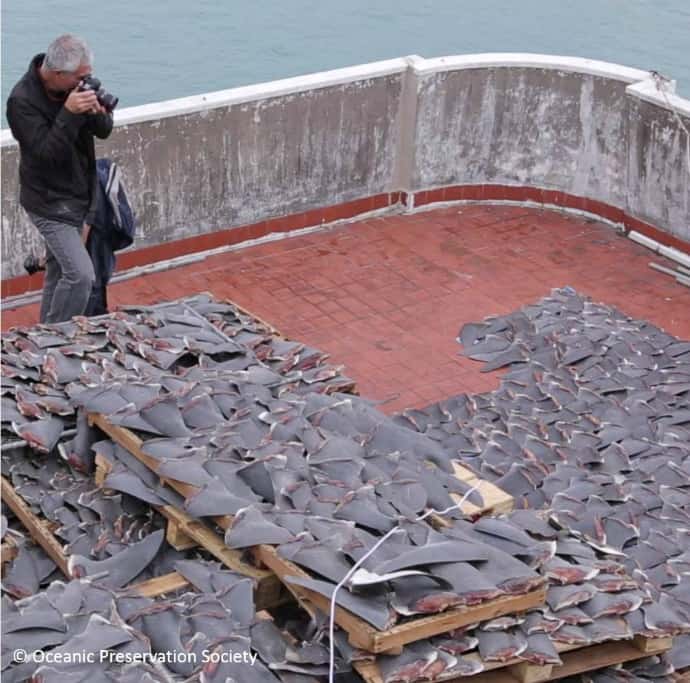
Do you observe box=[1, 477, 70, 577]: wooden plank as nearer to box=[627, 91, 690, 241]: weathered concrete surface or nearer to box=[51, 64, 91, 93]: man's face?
box=[51, 64, 91, 93]: man's face

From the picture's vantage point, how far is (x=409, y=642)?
428 centimetres

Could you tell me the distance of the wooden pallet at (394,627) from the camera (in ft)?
13.8

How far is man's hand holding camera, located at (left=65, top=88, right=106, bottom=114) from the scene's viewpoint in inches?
255

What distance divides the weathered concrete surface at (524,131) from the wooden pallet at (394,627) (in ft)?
18.4

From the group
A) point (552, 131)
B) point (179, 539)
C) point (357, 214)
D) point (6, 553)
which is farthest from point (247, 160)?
point (179, 539)

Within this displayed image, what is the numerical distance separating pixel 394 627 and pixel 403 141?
20.2ft

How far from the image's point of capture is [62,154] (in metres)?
6.73

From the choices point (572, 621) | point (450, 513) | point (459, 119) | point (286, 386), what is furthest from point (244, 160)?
point (572, 621)

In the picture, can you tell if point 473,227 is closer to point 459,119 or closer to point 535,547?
point 459,119

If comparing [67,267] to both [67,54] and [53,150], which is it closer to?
[53,150]

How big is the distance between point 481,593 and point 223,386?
5.81 ft

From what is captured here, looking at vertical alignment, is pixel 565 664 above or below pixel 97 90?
below

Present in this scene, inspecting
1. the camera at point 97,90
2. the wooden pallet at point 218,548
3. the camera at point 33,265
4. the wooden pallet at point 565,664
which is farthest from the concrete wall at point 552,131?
the wooden pallet at point 218,548

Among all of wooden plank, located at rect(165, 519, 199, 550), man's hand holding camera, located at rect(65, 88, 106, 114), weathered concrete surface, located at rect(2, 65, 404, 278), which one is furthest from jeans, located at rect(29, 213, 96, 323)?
wooden plank, located at rect(165, 519, 199, 550)
